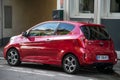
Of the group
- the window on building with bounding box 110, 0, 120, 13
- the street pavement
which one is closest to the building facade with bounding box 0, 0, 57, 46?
the window on building with bounding box 110, 0, 120, 13

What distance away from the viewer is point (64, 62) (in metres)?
13.1

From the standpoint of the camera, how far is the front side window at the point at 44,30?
1374cm

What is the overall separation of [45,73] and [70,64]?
0.82 m

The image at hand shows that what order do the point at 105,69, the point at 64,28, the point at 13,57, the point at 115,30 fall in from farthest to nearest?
the point at 115,30 → the point at 13,57 → the point at 105,69 → the point at 64,28

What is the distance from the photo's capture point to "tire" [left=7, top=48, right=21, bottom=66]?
572 inches

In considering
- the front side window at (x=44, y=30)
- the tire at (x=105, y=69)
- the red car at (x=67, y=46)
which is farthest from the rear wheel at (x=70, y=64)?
the tire at (x=105, y=69)

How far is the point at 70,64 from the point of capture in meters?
12.9

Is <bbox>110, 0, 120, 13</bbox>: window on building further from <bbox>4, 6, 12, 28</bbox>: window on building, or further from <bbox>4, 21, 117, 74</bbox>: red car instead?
<bbox>4, 6, 12, 28</bbox>: window on building

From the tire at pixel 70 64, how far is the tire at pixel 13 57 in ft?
6.83

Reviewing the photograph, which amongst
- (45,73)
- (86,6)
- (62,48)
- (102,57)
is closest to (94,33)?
(102,57)

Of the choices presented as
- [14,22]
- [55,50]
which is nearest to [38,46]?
[55,50]

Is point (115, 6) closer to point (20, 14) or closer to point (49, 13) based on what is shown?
point (20, 14)

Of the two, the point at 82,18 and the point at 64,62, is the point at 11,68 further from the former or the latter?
the point at 82,18

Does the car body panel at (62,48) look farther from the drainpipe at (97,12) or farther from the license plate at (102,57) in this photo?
the drainpipe at (97,12)
